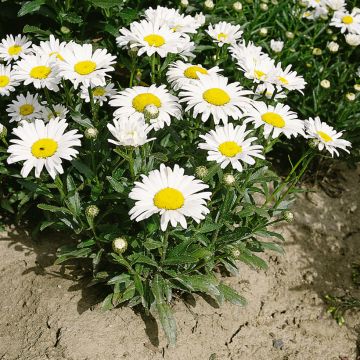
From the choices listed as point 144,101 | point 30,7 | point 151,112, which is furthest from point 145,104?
point 30,7

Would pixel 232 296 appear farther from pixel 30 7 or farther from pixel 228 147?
pixel 30 7

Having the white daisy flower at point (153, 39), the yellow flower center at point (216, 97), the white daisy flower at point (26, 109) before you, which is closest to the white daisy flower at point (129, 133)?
the yellow flower center at point (216, 97)

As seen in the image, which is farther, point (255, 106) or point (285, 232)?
point (285, 232)

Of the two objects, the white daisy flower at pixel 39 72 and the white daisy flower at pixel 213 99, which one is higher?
the white daisy flower at pixel 213 99

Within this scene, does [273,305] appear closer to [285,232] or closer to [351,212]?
[285,232]

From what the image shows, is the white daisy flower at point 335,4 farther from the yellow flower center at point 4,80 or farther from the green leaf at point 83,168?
the yellow flower center at point 4,80

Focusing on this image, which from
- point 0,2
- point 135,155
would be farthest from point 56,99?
point 0,2

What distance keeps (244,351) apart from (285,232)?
1.37 m

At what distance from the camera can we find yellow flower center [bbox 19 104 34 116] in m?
3.59

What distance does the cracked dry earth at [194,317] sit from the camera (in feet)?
11.1

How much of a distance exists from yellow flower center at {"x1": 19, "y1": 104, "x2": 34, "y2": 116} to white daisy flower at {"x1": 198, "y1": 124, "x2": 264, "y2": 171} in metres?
1.38

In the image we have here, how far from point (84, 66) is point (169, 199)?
116cm

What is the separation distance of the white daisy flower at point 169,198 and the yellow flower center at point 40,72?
3.69 ft

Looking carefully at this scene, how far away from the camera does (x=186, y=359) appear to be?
11.3 ft
